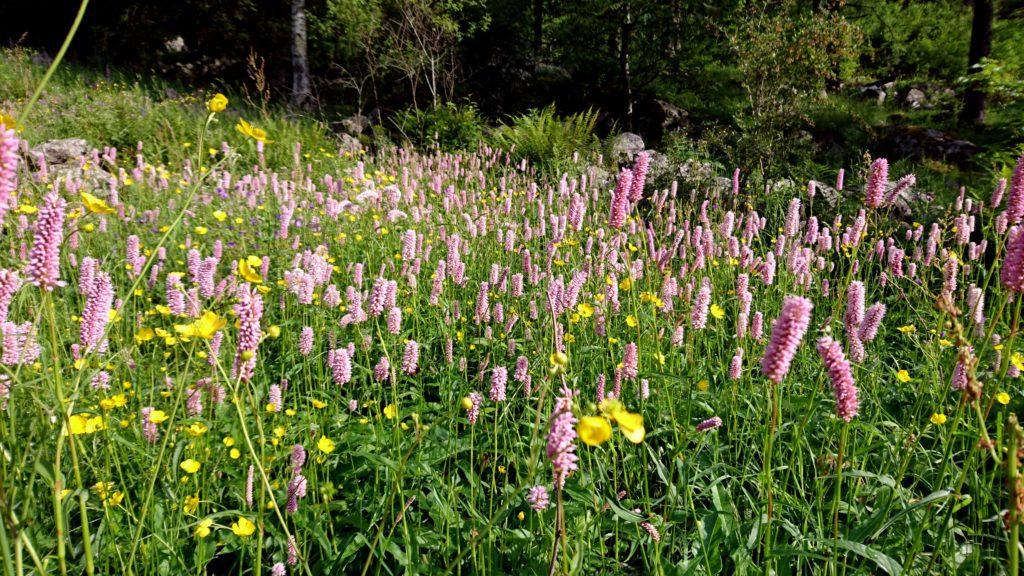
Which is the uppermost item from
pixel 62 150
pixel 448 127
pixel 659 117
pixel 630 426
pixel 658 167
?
pixel 659 117

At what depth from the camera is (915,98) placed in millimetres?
13641

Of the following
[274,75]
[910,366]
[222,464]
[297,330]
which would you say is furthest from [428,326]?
[274,75]

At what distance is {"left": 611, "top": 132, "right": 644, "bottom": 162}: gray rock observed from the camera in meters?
8.18

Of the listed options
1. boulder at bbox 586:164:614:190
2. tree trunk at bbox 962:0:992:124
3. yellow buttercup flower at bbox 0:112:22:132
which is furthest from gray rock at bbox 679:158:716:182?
tree trunk at bbox 962:0:992:124

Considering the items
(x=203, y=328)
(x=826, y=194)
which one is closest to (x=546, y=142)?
(x=826, y=194)

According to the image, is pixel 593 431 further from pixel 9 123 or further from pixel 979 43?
pixel 979 43

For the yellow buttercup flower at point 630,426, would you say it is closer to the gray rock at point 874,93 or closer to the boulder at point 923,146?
the boulder at point 923,146

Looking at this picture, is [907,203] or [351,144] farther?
[351,144]

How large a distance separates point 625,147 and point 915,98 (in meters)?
9.51

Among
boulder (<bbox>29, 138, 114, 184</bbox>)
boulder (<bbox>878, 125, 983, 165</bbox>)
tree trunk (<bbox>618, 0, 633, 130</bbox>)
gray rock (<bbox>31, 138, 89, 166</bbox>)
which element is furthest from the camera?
tree trunk (<bbox>618, 0, 633, 130</bbox>)

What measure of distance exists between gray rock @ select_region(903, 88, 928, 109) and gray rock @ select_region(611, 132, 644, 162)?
875cm

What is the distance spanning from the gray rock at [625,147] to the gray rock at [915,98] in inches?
344

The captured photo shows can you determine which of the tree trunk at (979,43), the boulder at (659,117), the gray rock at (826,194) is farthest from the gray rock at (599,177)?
the tree trunk at (979,43)

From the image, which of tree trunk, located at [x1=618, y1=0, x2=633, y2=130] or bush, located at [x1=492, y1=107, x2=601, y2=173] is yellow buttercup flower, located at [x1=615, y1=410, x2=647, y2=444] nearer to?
bush, located at [x1=492, y1=107, x2=601, y2=173]
